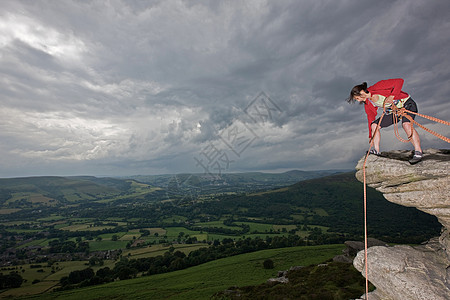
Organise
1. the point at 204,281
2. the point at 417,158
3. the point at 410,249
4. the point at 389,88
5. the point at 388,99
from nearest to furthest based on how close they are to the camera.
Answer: the point at 389,88 < the point at 388,99 < the point at 417,158 < the point at 410,249 < the point at 204,281

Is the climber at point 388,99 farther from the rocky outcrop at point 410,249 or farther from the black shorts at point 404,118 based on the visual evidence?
the rocky outcrop at point 410,249

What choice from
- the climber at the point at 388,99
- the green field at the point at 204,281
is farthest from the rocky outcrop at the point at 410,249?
the green field at the point at 204,281

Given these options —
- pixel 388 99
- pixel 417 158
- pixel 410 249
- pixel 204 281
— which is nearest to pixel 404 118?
pixel 388 99

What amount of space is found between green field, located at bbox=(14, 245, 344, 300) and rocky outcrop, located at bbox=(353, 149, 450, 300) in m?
33.4

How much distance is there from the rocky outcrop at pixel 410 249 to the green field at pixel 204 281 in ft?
110

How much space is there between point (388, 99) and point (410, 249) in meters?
9.10

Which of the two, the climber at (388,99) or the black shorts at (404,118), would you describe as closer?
the climber at (388,99)

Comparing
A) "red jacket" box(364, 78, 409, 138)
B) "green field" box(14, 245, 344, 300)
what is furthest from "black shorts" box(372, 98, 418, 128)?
"green field" box(14, 245, 344, 300)

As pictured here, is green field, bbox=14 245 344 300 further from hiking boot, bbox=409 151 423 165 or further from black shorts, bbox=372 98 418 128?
black shorts, bbox=372 98 418 128

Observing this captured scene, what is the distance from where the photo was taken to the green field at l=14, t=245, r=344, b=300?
41.5 metres

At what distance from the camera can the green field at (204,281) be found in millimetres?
41469

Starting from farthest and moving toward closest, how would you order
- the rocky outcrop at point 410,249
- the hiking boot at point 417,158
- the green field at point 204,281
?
the green field at point 204,281 < the hiking boot at point 417,158 < the rocky outcrop at point 410,249

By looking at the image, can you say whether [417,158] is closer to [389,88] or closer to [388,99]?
[388,99]

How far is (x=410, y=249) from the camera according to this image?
1159 cm
